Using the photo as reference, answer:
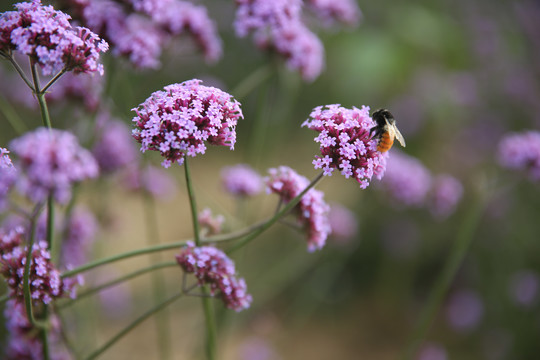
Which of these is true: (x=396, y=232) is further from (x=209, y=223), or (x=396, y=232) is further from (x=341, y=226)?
(x=209, y=223)

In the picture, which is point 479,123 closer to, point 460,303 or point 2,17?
point 460,303

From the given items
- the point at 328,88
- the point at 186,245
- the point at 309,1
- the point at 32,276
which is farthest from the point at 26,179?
the point at 328,88

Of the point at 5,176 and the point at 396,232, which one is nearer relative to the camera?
the point at 5,176

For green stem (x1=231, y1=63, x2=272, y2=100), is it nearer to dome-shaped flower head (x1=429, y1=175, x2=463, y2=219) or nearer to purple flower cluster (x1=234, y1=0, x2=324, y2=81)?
purple flower cluster (x1=234, y1=0, x2=324, y2=81)

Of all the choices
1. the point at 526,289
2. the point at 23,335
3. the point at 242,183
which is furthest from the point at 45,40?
the point at 526,289

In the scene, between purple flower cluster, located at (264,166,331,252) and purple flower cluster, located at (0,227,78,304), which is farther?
purple flower cluster, located at (264,166,331,252)

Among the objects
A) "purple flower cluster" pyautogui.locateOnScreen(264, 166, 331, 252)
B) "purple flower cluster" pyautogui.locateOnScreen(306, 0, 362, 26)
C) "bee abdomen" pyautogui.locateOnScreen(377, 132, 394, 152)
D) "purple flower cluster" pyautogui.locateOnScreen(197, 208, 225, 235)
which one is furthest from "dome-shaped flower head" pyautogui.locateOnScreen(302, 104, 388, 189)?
"purple flower cluster" pyautogui.locateOnScreen(306, 0, 362, 26)
